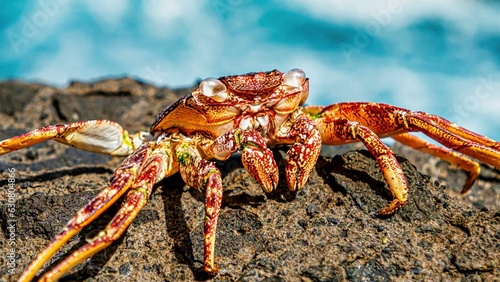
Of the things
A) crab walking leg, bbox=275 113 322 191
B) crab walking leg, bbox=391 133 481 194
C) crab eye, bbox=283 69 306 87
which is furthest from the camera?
crab walking leg, bbox=391 133 481 194

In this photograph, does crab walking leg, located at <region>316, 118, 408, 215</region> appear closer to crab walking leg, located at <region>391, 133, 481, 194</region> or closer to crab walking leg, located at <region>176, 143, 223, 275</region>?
crab walking leg, located at <region>391, 133, 481, 194</region>

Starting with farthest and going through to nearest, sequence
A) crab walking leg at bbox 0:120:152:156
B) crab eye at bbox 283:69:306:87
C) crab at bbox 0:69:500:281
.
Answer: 1. crab walking leg at bbox 0:120:152:156
2. crab eye at bbox 283:69:306:87
3. crab at bbox 0:69:500:281

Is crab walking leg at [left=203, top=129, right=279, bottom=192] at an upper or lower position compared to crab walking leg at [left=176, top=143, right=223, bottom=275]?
upper

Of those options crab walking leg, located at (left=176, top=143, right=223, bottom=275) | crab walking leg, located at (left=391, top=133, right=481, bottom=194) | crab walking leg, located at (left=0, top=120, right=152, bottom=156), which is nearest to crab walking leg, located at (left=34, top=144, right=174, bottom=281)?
crab walking leg, located at (left=176, top=143, right=223, bottom=275)

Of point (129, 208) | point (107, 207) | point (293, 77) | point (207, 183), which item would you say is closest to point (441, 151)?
point (293, 77)

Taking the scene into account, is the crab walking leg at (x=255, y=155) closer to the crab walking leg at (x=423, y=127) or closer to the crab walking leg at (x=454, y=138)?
the crab walking leg at (x=423, y=127)

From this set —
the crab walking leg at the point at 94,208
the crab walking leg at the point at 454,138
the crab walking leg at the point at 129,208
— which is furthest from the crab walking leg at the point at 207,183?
the crab walking leg at the point at 454,138

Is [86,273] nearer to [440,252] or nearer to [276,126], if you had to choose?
[276,126]

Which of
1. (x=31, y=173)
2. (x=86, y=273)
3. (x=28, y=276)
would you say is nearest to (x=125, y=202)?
(x=86, y=273)
